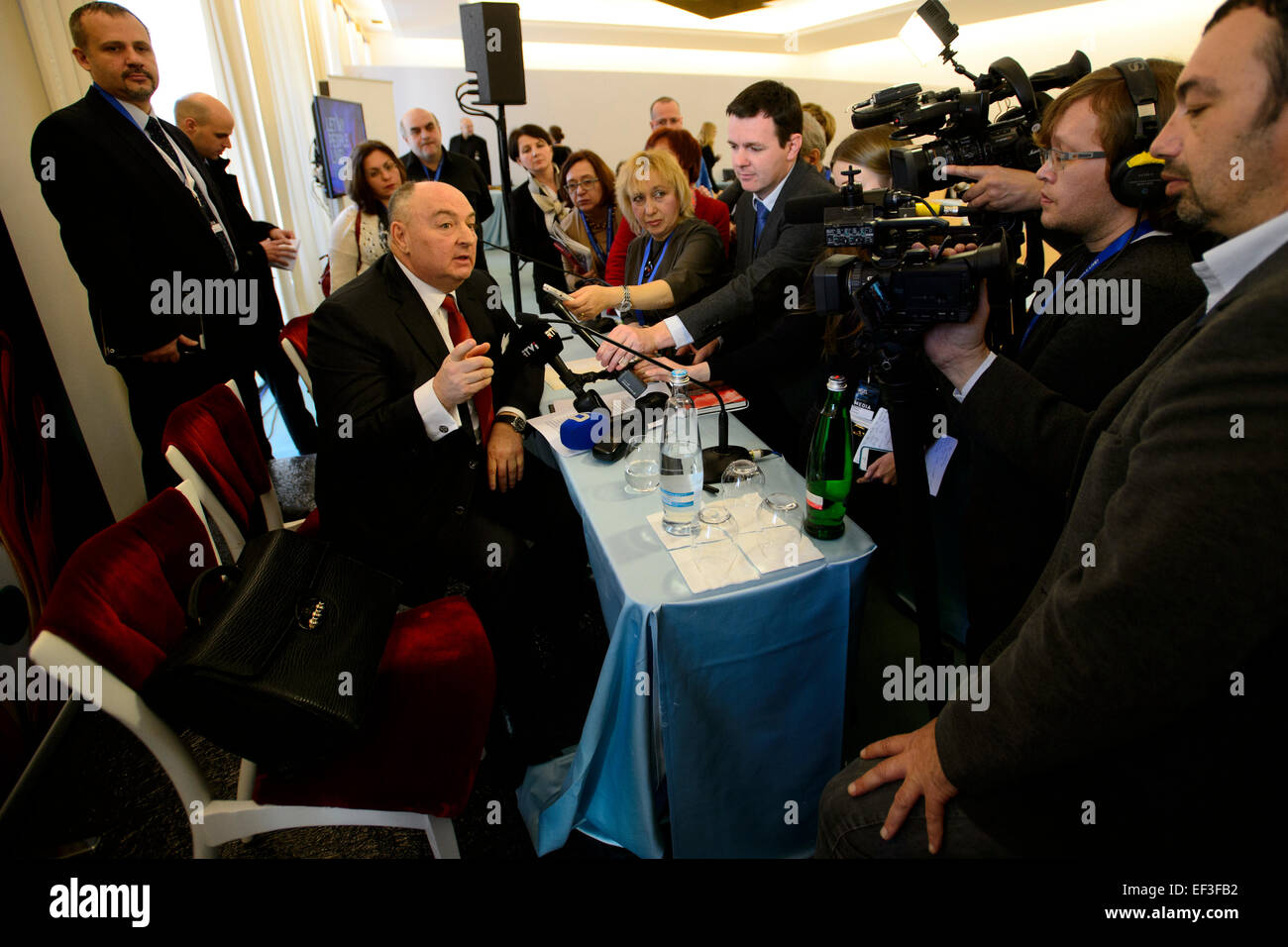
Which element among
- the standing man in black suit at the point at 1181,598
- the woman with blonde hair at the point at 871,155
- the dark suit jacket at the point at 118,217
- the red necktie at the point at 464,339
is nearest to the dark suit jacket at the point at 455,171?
the dark suit jacket at the point at 118,217

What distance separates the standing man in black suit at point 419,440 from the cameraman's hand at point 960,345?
1.08 metres

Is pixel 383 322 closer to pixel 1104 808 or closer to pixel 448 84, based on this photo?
pixel 1104 808

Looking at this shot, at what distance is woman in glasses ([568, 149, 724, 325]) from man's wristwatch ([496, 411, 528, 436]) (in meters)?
0.46

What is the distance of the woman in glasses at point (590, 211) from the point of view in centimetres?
390

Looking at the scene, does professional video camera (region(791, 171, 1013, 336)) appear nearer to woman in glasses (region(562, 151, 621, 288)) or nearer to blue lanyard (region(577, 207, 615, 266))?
woman in glasses (region(562, 151, 621, 288))

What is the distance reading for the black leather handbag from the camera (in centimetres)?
97

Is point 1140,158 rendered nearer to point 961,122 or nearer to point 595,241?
point 961,122

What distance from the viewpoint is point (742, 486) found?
151 centimetres

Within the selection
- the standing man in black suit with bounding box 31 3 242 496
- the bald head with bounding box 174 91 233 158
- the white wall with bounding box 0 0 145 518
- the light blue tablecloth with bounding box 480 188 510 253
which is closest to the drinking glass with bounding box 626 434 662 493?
the standing man in black suit with bounding box 31 3 242 496

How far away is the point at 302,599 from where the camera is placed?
1.17 meters

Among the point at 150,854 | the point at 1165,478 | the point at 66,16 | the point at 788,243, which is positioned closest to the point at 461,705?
the point at 150,854

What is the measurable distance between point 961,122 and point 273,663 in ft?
6.17

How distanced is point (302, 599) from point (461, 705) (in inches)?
14.5
